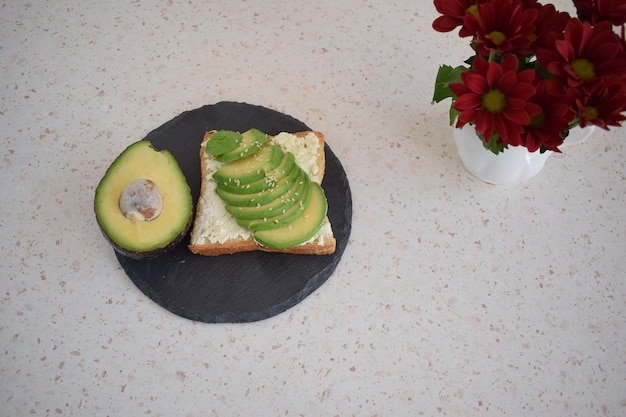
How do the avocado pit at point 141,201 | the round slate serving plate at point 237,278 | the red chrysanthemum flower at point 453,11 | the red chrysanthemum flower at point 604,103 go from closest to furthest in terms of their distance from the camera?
the red chrysanthemum flower at point 604,103
the red chrysanthemum flower at point 453,11
the avocado pit at point 141,201
the round slate serving plate at point 237,278

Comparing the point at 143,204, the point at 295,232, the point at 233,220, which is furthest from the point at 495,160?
the point at 143,204

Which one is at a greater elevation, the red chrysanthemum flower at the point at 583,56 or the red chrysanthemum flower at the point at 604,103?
the red chrysanthemum flower at the point at 583,56

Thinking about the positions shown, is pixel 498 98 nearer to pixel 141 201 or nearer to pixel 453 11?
pixel 453 11

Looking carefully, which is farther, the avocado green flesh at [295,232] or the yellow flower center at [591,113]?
the avocado green flesh at [295,232]

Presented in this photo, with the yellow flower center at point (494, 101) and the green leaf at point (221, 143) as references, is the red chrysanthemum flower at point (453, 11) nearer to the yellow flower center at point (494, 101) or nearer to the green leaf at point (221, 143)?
the yellow flower center at point (494, 101)

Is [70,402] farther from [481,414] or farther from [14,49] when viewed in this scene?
[14,49]

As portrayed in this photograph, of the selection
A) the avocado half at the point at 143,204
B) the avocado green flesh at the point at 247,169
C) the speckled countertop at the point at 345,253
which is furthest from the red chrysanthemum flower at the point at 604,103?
the avocado half at the point at 143,204
